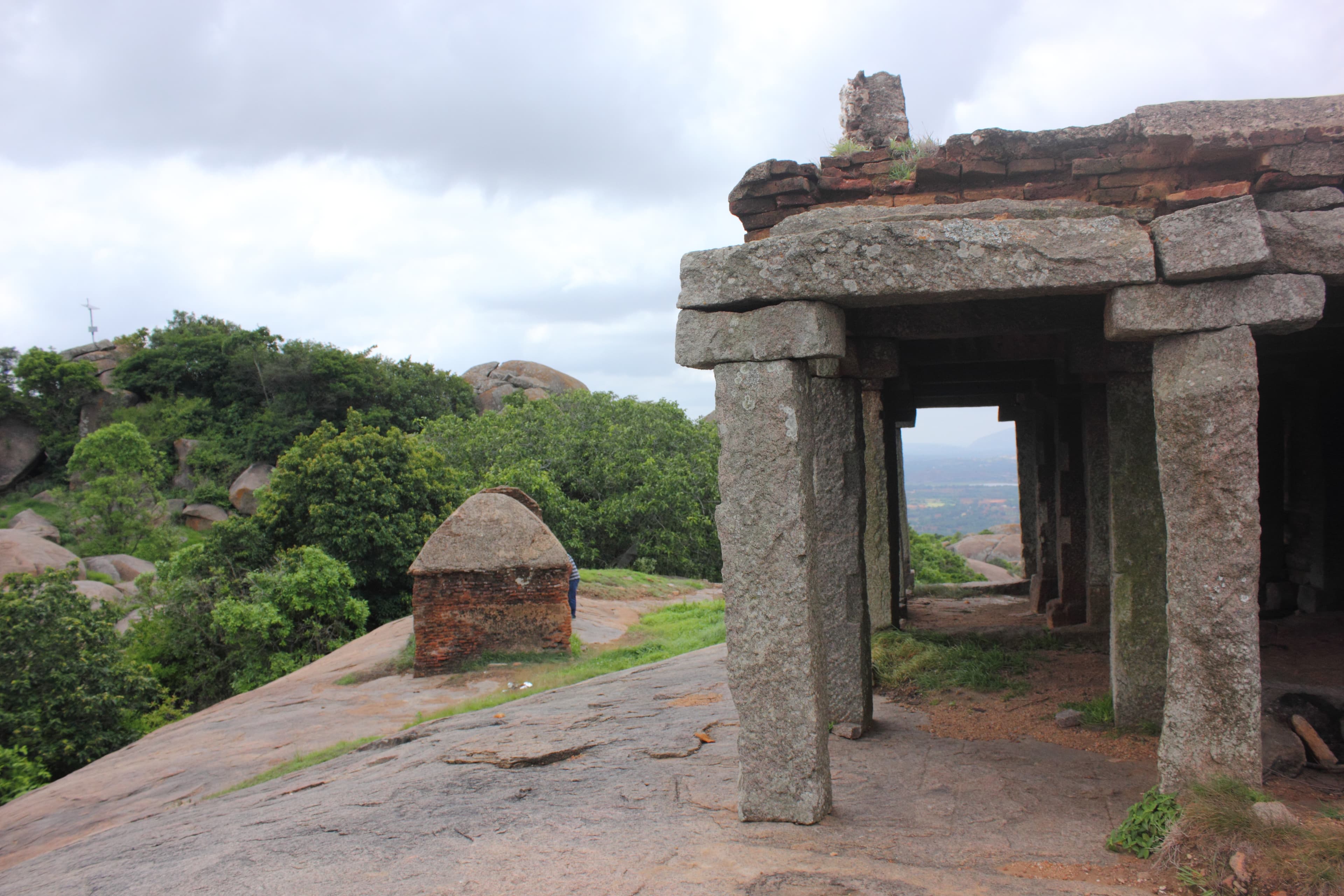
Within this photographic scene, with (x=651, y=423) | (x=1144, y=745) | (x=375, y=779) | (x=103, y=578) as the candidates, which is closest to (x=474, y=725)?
(x=375, y=779)

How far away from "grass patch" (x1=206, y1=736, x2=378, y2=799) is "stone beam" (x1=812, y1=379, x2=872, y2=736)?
5396mm

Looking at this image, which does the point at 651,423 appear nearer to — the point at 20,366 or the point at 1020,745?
the point at 1020,745

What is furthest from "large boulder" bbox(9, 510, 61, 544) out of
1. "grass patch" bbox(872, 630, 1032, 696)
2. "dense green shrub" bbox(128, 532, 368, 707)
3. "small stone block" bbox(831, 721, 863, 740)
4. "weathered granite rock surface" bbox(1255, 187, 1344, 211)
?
"weathered granite rock surface" bbox(1255, 187, 1344, 211)

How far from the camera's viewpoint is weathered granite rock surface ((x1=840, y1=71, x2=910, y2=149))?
7949 mm

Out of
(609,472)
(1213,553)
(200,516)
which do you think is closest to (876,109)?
(1213,553)

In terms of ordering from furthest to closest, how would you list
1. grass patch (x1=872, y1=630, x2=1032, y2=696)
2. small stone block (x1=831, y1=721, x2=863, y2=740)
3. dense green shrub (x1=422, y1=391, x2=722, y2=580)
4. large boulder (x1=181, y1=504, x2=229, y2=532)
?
1. large boulder (x1=181, y1=504, x2=229, y2=532)
2. dense green shrub (x1=422, y1=391, x2=722, y2=580)
3. grass patch (x1=872, y1=630, x2=1032, y2=696)
4. small stone block (x1=831, y1=721, x2=863, y2=740)

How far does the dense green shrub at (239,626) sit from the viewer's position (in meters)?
15.8

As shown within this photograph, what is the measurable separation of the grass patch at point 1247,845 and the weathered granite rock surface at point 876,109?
5984 millimetres

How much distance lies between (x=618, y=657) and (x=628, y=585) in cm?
612

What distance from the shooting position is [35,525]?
29.3 m

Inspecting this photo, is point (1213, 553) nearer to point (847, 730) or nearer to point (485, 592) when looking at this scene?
point (847, 730)

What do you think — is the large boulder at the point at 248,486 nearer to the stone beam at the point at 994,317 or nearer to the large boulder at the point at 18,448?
the large boulder at the point at 18,448

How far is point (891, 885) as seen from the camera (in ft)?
12.4

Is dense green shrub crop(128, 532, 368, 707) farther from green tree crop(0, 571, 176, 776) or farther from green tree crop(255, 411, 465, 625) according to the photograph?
green tree crop(0, 571, 176, 776)
